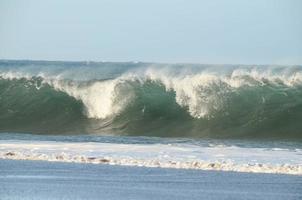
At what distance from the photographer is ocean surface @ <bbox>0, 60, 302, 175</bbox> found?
22.0 m

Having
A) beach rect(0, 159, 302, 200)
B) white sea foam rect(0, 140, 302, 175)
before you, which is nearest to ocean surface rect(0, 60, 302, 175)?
white sea foam rect(0, 140, 302, 175)

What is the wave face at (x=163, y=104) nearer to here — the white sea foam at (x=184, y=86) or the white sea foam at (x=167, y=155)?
the white sea foam at (x=184, y=86)

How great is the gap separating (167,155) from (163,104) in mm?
14122

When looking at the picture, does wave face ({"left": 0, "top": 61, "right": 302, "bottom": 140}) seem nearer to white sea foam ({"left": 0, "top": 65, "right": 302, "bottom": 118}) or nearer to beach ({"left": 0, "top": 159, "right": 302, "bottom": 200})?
white sea foam ({"left": 0, "top": 65, "right": 302, "bottom": 118})

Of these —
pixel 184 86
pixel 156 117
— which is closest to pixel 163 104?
pixel 156 117

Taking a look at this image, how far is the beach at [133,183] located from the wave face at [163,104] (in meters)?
11.5

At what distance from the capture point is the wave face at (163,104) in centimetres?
3197

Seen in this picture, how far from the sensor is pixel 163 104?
35844mm

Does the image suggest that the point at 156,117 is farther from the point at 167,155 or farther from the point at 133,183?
the point at 133,183

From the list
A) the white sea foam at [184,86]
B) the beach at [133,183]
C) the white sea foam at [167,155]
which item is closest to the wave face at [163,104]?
the white sea foam at [184,86]

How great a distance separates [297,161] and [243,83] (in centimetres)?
1653

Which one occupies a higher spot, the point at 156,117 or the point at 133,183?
the point at 156,117

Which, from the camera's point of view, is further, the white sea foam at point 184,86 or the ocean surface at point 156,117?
the white sea foam at point 184,86

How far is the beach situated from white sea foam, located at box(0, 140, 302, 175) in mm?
574
